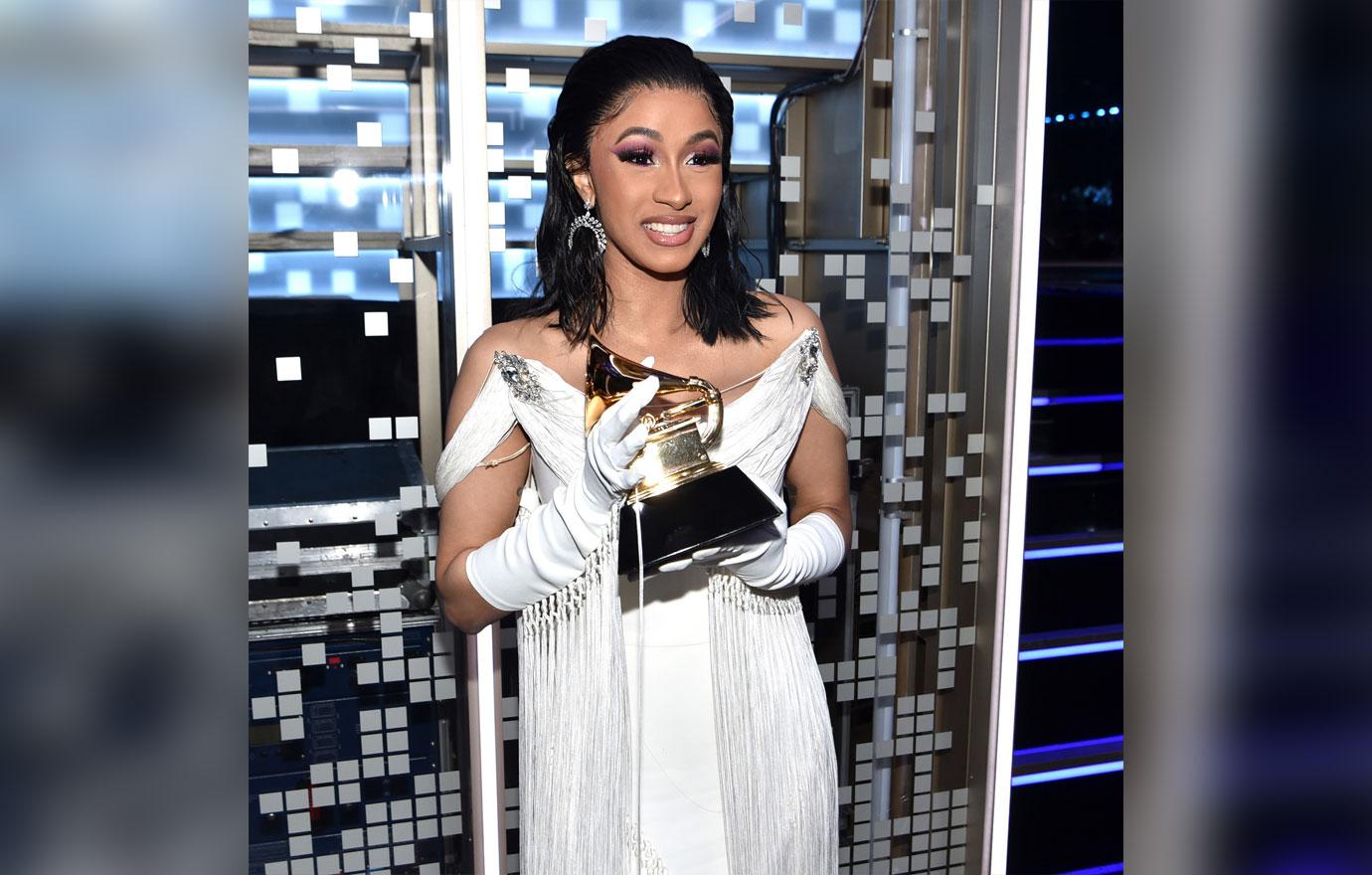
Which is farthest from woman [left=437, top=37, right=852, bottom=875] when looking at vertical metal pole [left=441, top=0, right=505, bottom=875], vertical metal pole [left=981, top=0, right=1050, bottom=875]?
vertical metal pole [left=981, top=0, right=1050, bottom=875]

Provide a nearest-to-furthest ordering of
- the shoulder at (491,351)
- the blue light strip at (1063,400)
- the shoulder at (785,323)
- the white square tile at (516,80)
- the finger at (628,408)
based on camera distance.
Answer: the finger at (628,408), the shoulder at (491,351), the shoulder at (785,323), the white square tile at (516,80), the blue light strip at (1063,400)

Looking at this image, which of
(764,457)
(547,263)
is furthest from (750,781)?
(547,263)

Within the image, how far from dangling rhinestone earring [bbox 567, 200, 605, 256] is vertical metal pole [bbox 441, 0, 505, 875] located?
39 cm

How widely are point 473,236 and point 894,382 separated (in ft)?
2.91

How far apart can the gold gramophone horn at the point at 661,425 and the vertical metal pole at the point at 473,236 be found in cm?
60

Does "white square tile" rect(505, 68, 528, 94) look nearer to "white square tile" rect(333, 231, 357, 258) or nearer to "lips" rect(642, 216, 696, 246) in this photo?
"white square tile" rect(333, 231, 357, 258)

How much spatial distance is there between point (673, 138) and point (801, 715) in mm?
781

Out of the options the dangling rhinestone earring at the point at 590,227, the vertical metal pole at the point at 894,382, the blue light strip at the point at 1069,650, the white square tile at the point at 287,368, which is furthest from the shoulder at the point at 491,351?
the blue light strip at the point at 1069,650

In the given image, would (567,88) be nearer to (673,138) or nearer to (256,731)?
(673,138)

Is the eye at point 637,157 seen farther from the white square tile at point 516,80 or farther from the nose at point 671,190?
the white square tile at point 516,80

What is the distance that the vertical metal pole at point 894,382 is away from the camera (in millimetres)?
2109

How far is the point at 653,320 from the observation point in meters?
1.51

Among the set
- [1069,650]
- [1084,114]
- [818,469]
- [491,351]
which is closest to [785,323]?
[818,469]
